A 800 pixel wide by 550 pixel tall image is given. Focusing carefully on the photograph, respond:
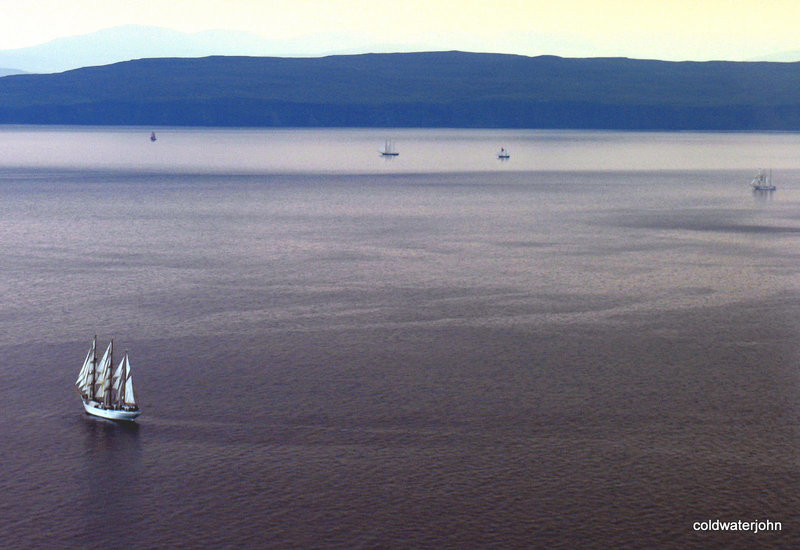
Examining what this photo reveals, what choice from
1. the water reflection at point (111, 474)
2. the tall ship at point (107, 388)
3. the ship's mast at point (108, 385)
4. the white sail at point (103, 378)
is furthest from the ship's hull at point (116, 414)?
the white sail at point (103, 378)

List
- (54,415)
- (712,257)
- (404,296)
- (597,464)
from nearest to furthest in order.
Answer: (597,464) → (54,415) → (404,296) → (712,257)

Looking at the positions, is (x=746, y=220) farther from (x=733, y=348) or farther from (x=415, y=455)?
(x=415, y=455)

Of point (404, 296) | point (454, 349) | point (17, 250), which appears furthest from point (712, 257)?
point (17, 250)

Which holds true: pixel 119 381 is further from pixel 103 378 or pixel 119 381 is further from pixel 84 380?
pixel 84 380

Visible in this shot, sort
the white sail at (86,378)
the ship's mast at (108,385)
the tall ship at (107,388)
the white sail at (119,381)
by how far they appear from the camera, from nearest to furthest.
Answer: the tall ship at (107,388) < the ship's mast at (108,385) < the white sail at (119,381) < the white sail at (86,378)

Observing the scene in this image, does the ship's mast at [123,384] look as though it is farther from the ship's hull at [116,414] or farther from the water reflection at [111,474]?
the water reflection at [111,474]

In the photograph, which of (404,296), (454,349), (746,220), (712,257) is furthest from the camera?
(746,220)

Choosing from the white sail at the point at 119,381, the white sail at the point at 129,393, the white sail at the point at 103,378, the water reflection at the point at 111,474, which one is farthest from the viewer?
the white sail at the point at 103,378

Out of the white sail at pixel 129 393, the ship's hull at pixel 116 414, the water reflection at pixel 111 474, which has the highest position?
the white sail at pixel 129 393
